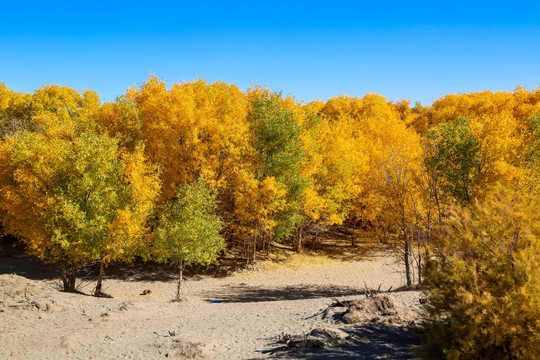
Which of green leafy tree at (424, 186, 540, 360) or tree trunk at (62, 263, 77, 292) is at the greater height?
green leafy tree at (424, 186, 540, 360)

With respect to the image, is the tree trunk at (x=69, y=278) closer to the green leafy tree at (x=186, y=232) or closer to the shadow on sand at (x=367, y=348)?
the green leafy tree at (x=186, y=232)

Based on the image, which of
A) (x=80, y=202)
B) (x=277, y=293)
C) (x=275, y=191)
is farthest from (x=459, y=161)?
(x=80, y=202)

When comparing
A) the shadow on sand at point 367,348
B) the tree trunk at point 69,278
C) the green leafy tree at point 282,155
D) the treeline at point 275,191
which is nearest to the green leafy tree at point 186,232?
the treeline at point 275,191

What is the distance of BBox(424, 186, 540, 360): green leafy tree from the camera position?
802cm

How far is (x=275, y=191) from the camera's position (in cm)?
2772

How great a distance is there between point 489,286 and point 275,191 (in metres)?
19.8

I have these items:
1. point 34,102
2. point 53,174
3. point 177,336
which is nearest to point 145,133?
point 53,174

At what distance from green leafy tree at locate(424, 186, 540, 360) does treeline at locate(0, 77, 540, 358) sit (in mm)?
38

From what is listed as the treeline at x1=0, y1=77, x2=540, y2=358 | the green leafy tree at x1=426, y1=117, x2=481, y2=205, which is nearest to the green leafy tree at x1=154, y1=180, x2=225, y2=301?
the treeline at x1=0, y1=77, x2=540, y2=358

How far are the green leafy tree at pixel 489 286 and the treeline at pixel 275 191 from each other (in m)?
0.04

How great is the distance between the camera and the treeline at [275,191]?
8.66 m

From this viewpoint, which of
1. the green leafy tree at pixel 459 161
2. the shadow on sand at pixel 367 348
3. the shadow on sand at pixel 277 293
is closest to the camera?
the shadow on sand at pixel 367 348

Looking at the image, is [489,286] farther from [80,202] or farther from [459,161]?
[80,202]

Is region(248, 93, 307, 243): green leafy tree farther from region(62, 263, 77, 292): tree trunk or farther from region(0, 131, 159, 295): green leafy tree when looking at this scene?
region(62, 263, 77, 292): tree trunk
